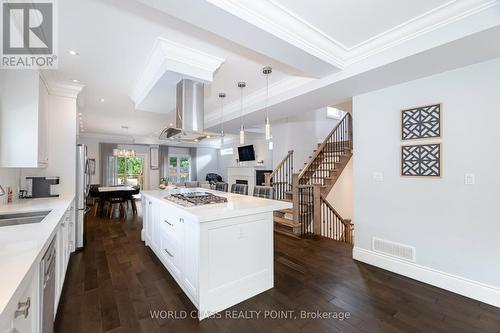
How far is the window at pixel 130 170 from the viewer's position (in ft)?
30.7

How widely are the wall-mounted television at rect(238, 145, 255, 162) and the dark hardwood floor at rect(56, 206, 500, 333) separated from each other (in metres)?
5.69

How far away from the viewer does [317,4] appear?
6.12 feet

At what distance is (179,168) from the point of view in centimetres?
1103

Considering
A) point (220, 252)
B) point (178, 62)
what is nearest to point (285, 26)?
point (178, 62)

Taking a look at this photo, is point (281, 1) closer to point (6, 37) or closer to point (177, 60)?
point (177, 60)

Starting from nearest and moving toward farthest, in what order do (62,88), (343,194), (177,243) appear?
1. (177,243)
2. (62,88)
3. (343,194)

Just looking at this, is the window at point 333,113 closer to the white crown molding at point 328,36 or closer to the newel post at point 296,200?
the newel post at point 296,200

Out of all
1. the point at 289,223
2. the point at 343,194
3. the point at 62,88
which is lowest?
the point at 289,223

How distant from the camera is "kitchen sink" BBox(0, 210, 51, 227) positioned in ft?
6.51

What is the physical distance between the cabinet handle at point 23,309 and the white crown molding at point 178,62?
223 cm

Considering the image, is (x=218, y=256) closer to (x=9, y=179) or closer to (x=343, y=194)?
(x=9, y=179)

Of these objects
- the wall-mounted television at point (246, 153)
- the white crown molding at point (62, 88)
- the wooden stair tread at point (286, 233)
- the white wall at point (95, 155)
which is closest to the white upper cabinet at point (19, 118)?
the white crown molding at point (62, 88)

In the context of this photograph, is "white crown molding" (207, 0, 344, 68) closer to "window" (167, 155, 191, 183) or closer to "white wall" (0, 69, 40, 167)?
"white wall" (0, 69, 40, 167)

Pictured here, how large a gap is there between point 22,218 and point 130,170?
26.7ft
